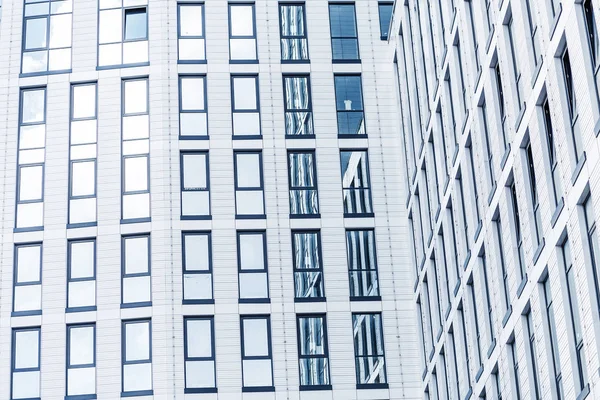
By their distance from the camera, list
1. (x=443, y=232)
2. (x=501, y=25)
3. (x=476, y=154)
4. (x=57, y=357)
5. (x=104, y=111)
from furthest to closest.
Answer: (x=104, y=111)
(x=57, y=357)
(x=443, y=232)
(x=476, y=154)
(x=501, y=25)

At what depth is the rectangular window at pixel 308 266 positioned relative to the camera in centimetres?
5297

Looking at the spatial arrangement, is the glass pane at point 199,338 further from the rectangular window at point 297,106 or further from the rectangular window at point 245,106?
the rectangular window at point 297,106

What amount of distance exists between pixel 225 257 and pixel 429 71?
10471 millimetres

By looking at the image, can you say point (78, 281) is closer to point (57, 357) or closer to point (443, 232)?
point (57, 357)

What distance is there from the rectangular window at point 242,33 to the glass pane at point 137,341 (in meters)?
11.7

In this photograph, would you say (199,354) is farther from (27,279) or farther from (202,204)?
(27,279)

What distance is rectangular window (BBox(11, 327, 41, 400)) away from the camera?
51.4m

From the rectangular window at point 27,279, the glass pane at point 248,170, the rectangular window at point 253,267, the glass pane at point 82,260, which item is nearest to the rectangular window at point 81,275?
the glass pane at point 82,260

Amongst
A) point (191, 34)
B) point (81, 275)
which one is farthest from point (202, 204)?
point (191, 34)

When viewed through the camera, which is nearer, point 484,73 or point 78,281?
point 484,73

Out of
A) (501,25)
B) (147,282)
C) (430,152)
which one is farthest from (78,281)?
(501,25)

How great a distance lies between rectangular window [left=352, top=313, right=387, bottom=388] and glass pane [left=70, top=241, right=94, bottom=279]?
33.3ft

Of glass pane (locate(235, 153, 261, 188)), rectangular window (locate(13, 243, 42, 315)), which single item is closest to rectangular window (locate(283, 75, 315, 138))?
glass pane (locate(235, 153, 261, 188))

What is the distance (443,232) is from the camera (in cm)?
4769
